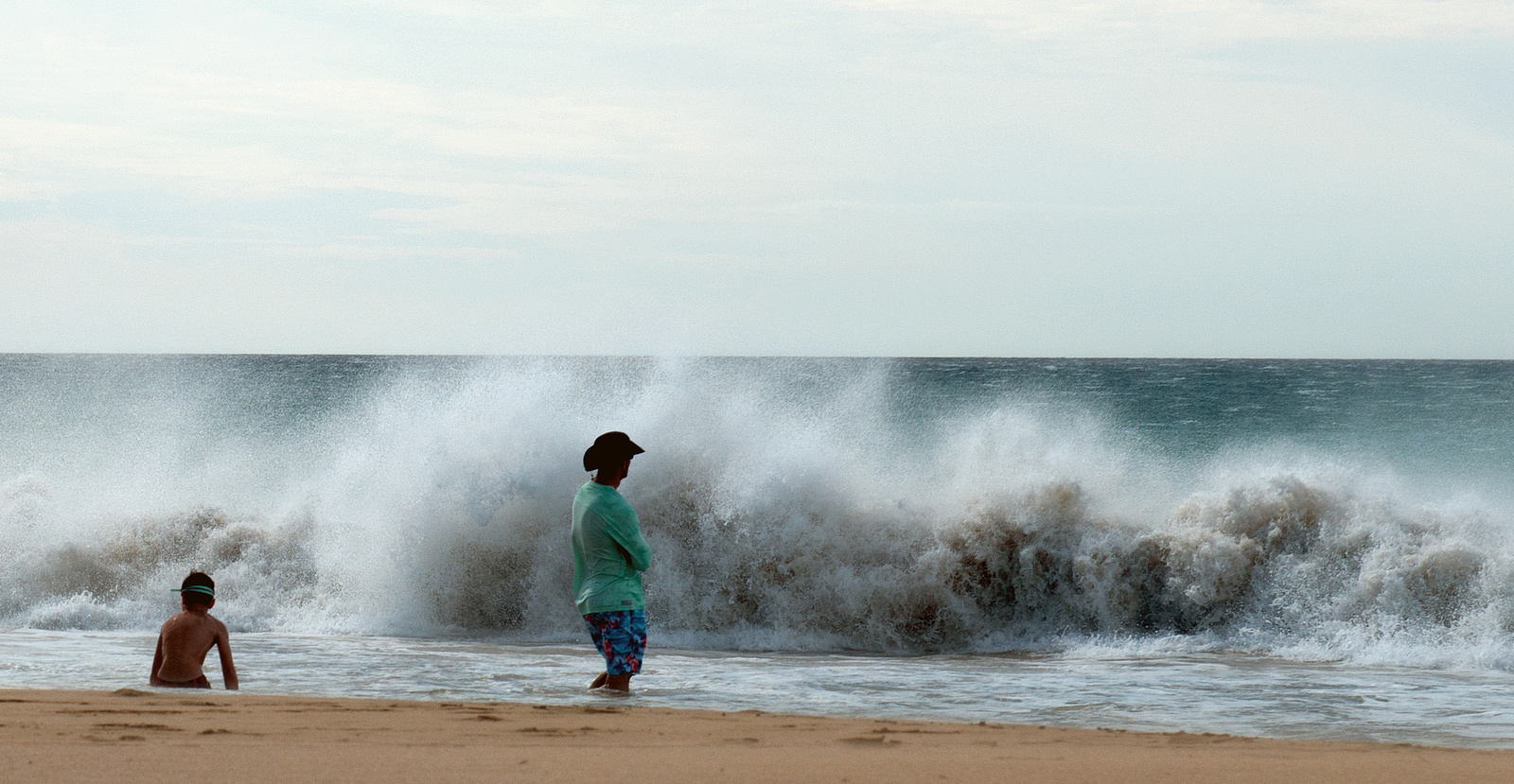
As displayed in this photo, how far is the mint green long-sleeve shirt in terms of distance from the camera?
6.42 m

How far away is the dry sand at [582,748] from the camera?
13.9ft

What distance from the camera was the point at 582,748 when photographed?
477 cm

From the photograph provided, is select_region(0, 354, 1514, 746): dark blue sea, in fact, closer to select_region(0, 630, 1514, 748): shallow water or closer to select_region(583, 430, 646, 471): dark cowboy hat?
select_region(0, 630, 1514, 748): shallow water

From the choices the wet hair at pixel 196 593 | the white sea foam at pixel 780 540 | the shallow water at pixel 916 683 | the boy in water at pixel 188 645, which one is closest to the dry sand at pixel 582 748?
the boy in water at pixel 188 645

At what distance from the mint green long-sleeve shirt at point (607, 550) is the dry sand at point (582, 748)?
28.8 inches

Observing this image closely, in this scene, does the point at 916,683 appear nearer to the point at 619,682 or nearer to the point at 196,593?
the point at 619,682

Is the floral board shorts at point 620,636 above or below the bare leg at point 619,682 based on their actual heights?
above

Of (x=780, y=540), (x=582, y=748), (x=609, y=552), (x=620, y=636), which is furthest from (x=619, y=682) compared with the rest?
(x=780, y=540)

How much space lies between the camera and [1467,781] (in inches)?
177

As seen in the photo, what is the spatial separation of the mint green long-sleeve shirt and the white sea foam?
4.07m

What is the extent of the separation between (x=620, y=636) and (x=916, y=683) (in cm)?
231

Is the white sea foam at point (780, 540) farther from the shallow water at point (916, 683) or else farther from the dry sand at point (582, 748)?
the dry sand at point (582, 748)

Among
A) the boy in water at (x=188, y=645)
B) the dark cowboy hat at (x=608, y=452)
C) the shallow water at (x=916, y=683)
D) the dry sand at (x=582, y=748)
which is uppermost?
the dark cowboy hat at (x=608, y=452)

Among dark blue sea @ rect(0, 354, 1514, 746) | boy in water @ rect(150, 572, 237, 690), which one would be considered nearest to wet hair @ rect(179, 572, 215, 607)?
boy in water @ rect(150, 572, 237, 690)
